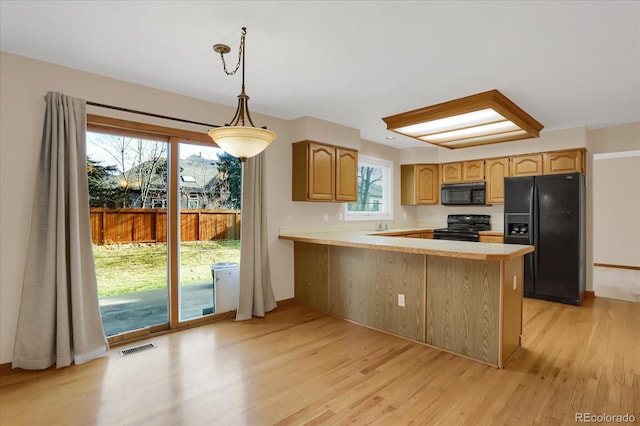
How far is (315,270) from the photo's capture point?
4.21 meters

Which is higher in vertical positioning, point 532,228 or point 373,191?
point 373,191

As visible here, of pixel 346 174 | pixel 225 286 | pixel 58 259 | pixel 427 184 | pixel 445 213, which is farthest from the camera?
pixel 445 213

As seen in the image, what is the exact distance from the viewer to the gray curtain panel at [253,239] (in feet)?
12.5

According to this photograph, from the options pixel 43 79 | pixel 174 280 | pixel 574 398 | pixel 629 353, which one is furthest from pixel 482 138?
pixel 43 79

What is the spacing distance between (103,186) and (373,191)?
166 inches

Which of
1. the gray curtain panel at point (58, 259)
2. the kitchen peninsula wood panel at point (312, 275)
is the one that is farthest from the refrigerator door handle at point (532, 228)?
the gray curtain panel at point (58, 259)

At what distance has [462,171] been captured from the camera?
227 inches

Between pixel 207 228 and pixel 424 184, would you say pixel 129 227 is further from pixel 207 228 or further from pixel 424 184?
pixel 424 184

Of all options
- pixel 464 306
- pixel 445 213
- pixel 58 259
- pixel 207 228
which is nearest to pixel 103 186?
pixel 58 259

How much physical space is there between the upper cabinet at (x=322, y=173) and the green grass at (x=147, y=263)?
1.14m

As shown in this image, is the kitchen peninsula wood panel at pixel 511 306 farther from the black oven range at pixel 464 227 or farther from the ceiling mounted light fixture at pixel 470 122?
the black oven range at pixel 464 227

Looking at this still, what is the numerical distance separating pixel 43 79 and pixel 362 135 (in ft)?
13.0

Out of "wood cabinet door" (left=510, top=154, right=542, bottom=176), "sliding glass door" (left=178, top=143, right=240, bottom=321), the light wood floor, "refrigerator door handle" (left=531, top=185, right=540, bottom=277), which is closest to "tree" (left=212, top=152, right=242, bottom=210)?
"sliding glass door" (left=178, top=143, right=240, bottom=321)

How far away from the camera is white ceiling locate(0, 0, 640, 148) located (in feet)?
6.59
